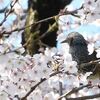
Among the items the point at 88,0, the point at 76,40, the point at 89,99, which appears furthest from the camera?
the point at 76,40

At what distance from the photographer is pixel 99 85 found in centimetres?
320

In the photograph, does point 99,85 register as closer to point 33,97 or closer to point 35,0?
point 33,97

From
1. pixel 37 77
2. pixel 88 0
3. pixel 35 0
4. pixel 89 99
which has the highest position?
pixel 35 0

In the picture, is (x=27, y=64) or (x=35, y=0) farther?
(x=35, y=0)

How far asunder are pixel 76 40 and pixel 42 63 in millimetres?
3398

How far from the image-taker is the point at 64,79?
3.33 m

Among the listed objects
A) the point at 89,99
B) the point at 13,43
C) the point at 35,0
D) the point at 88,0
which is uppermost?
the point at 35,0

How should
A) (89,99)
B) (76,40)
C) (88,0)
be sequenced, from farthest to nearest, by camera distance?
(76,40) → (88,0) → (89,99)

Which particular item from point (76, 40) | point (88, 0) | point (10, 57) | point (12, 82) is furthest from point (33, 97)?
point (76, 40)

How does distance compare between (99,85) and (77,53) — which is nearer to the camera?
(99,85)

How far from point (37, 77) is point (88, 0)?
0.65 m

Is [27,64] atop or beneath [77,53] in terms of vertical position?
beneath

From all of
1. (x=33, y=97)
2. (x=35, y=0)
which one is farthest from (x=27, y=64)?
(x=35, y=0)

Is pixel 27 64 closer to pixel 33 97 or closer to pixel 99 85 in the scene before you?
pixel 33 97
